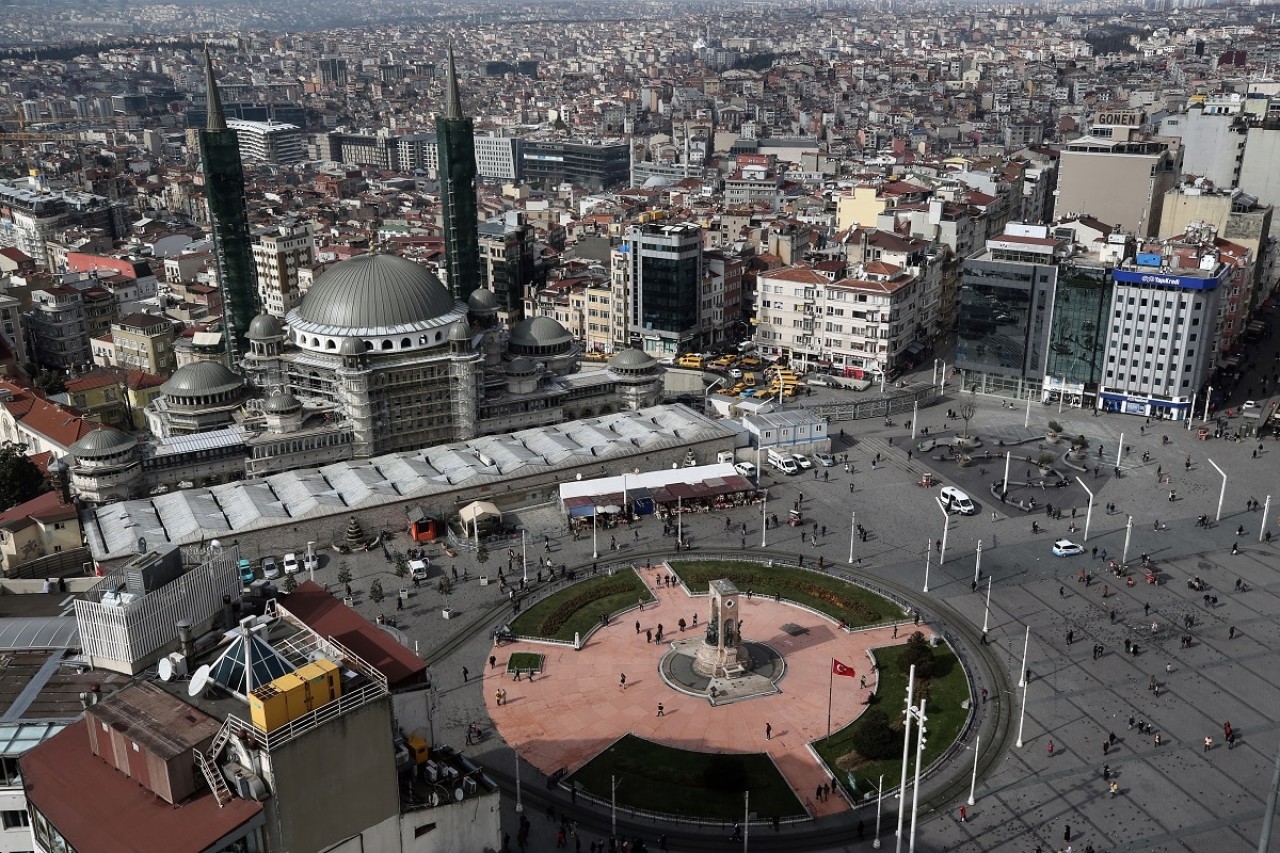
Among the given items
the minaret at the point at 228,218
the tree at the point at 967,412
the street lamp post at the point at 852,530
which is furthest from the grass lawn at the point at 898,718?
the minaret at the point at 228,218

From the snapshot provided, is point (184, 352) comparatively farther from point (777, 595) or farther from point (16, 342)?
point (777, 595)

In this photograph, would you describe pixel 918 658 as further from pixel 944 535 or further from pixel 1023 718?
pixel 944 535

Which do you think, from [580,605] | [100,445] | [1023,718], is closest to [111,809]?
[580,605]

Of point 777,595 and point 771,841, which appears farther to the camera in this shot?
point 777,595

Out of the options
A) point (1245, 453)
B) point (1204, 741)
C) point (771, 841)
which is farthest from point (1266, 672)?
point (1245, 453)

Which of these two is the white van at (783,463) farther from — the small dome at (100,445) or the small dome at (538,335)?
the small dome at (100,445)

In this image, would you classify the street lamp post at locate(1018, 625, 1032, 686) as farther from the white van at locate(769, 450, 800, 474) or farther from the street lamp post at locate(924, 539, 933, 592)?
the white van at locate(769, 450, 800, 474)
